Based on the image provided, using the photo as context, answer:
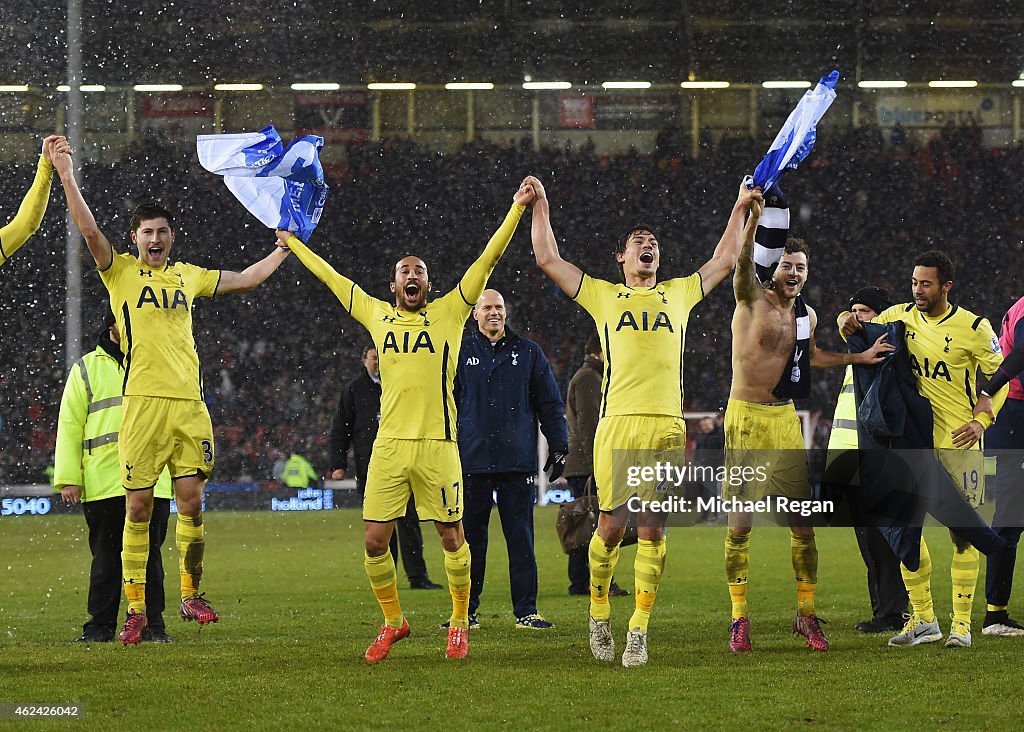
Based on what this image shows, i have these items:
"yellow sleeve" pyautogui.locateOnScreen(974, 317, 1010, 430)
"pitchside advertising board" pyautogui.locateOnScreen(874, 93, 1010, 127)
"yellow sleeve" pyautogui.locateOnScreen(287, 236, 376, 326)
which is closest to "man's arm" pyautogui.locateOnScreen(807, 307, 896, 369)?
"yellow sleeve" pyautogui.locateOnScreen(974, 317, 1010, 430)

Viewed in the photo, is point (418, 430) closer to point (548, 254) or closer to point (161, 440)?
point (548, 254)

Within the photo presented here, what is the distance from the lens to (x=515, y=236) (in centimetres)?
2262

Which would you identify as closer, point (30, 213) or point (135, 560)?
point (30, 213)

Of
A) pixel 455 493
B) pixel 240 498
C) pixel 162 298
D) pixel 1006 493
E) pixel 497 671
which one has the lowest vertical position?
pixel 240 498

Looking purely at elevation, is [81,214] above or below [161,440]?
above

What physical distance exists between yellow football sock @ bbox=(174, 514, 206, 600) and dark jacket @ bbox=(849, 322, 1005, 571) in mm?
3445

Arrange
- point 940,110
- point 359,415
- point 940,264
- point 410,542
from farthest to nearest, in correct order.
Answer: point 940,110 → point 410,542 → point 359,415 → point 940,264

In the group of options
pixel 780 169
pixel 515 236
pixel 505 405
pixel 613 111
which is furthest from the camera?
pixel 613 111

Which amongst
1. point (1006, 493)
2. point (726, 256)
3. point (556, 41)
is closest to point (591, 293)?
point (726, 256)

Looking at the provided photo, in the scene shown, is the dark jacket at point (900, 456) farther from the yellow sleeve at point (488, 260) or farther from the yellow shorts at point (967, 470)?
the yellow sleeve at point (488, 260)

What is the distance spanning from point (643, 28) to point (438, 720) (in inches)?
899

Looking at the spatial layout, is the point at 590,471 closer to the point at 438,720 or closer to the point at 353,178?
the point at 438,720

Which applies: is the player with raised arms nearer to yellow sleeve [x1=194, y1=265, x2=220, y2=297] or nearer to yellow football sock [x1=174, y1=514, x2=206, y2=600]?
yellow sleeve [x1=194, y1=265, x2=220, y2=297]

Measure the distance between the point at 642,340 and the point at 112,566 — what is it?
3046 millimetres
